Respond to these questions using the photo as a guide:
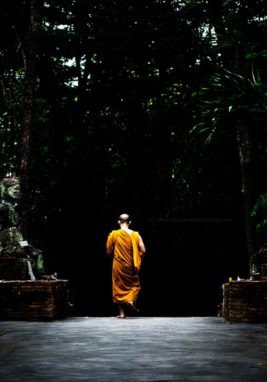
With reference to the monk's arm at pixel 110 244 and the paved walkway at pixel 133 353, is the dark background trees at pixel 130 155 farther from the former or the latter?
the paved walkway at pixel 133 353

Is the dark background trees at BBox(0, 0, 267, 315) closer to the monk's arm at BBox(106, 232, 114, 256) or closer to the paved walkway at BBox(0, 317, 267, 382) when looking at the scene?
the monk's arm at BBox(106, 232, 114, 256)

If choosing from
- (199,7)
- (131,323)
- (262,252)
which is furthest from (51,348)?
(199,7)

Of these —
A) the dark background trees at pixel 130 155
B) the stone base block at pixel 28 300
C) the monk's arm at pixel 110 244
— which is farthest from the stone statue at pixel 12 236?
the dark background trees at pixel 130 155

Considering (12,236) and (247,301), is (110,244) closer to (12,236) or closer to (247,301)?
(12,236)

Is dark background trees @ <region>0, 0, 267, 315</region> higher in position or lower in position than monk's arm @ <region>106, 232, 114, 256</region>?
higher

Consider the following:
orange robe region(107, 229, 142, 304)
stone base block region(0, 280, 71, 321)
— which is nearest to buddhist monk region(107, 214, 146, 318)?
orange robe region(107, 229, 142, 304)

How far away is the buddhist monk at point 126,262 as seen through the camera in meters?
15.6

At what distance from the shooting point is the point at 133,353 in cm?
816

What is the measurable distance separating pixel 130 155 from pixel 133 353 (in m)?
19.7

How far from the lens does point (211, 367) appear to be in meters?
7.14

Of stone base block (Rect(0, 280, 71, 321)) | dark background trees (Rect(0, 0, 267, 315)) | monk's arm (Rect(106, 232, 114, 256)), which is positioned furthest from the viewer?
dark background trees (Rect(0, 0, 267, 315))

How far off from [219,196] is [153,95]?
3937 millimetres

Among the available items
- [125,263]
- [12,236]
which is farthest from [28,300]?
[125,263]

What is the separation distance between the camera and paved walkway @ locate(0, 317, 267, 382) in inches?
263
